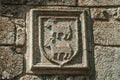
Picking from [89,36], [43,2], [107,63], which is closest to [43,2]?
[43,2]

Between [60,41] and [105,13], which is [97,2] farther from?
[60,41]

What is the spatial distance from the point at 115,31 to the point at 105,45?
0.16 m

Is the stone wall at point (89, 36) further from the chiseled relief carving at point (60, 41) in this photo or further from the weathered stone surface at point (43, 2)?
the chiseled relief carving at point (60, 41)

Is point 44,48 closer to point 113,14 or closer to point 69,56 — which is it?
point 69,56

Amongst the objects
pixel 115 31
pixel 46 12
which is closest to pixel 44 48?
pixel 46 12

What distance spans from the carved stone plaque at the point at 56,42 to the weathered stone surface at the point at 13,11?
0.30 ft

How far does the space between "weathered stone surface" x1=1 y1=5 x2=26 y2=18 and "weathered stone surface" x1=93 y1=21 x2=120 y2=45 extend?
62 centimetres

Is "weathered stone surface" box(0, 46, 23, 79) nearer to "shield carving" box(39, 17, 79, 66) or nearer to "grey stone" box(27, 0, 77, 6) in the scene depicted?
"shield carving" box(39, 17, 79, 66)

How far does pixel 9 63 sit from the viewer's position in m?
3.36

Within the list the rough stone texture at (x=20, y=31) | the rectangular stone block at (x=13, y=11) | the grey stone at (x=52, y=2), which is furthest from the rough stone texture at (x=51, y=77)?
the grey stone at (x=52, y=2)

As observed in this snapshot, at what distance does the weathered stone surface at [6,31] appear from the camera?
343cm

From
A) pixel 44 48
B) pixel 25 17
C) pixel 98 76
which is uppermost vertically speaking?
pixel 25 17

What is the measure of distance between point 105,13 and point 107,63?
0.45 m

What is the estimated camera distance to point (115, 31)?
3.52 m
